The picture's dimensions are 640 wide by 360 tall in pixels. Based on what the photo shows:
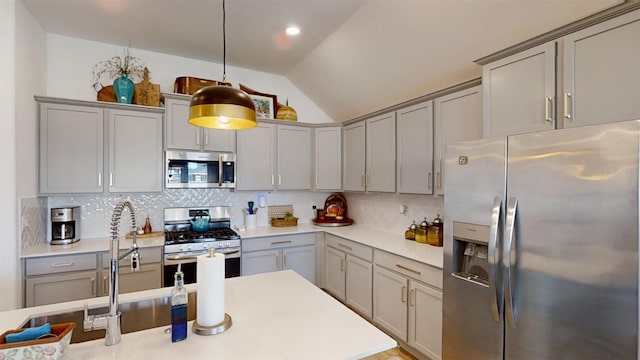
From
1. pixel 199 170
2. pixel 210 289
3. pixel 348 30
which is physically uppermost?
pixel 348 30

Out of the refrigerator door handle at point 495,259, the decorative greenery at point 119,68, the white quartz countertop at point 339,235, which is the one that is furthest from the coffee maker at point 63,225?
the refrigerator door handle at point 495,259

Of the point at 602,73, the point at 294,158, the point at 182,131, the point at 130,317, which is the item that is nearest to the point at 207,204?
the point at 182,131

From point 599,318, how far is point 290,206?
333 cm

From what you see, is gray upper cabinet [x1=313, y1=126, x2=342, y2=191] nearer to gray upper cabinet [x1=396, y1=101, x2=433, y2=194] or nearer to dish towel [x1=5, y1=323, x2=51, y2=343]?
gray upper cabinet [x1=396, y1=101, x2=433, y2=194]

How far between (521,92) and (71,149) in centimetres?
364

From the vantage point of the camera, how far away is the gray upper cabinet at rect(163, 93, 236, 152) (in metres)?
3.17

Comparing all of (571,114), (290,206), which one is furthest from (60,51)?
(571,114)

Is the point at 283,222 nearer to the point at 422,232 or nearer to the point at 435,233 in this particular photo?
the point at 422,232

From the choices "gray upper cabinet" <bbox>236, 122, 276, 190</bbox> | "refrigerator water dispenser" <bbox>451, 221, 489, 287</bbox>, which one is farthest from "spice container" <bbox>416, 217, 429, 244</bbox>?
"gray upper cabinet" <bbox>236, 122, 276, 190</bbox>

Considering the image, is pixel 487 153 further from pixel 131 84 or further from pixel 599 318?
pixel 131 84

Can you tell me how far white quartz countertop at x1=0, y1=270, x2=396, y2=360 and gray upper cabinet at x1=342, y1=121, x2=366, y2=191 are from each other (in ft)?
7.25

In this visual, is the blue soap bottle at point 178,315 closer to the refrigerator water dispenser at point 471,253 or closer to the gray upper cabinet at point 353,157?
the refrigerator water dispenser at point 471,253

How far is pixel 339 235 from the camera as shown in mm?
3461

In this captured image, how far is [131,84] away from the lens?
3.05 meters
